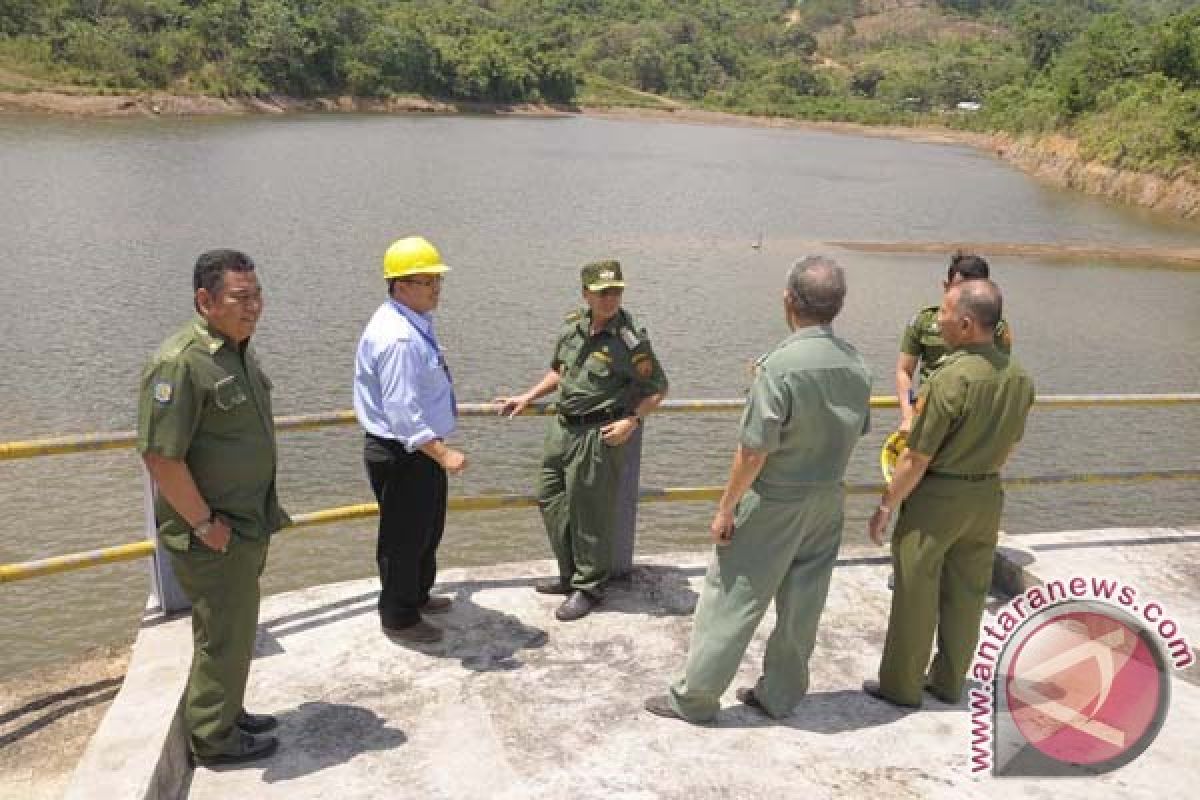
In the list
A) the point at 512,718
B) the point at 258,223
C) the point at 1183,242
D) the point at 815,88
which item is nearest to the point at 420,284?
the point at 512,718

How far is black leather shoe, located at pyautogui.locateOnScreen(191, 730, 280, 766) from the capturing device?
3.43m

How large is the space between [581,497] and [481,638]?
761 mm

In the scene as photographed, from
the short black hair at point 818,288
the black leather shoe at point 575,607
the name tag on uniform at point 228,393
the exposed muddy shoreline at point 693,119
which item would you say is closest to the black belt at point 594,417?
the black leather shoe at point 575,607

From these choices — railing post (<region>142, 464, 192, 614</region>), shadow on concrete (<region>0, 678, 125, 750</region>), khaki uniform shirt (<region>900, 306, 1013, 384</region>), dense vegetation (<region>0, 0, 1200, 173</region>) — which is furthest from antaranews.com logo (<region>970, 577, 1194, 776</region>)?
dense vegetation (<region>0, 0, 1200, 173</region>)

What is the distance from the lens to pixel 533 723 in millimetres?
3783

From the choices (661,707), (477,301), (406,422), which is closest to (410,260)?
(406,422)

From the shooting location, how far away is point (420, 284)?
3.87 metres

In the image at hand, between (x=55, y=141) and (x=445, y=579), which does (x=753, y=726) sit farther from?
(x=55, y=141)

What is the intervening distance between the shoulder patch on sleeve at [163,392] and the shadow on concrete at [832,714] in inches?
90.8

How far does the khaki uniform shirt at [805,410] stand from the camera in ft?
11.1

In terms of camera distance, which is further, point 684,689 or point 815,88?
point 815,88

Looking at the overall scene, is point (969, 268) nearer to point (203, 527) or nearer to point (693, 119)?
point (203, 527)

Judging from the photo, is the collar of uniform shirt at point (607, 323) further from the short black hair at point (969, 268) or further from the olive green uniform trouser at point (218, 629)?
the olive green uniform trouser at point (218, 629)

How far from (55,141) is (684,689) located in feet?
120
